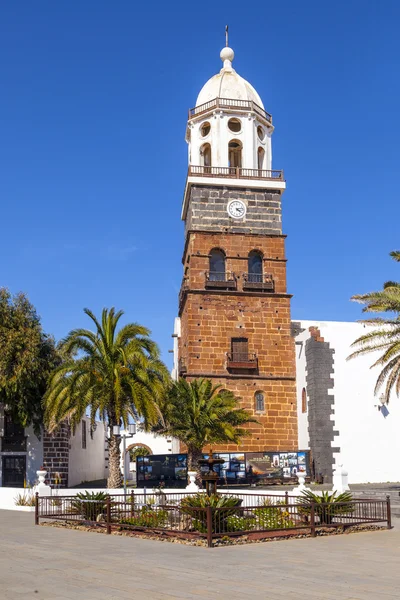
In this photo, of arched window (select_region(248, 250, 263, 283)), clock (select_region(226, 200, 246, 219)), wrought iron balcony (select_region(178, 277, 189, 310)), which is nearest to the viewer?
wrought iron balcony (select_region(178, 277, 189, 310))

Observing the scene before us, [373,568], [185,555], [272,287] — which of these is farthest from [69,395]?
[373,568]

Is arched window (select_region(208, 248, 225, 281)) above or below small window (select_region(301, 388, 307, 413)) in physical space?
above

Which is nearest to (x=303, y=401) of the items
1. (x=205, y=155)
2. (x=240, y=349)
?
(x=240, y=349)

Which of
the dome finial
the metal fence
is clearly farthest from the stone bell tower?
the metal fence

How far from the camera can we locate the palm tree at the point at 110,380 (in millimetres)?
27000

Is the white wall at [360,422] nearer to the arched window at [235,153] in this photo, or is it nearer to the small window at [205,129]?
the arched window at [235,153]

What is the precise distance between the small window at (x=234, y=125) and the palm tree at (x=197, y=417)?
15.1 metres

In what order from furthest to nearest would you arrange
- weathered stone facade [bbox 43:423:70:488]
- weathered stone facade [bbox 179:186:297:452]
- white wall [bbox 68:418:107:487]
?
1. white wall [bbox 68:418:107:487]
2. weathered stone facade [bbox 43:423:70:488]
3. weathered stone facade [bbox 179:186:297:452]

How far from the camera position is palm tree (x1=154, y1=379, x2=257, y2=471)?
28.8 metres

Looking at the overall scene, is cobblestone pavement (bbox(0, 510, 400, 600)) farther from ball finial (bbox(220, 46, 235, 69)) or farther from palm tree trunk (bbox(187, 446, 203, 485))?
ball finial (bbox(220, 46, 235, 69))

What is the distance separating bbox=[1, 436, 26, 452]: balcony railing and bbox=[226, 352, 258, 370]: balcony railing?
10.9 metres

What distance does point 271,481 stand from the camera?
31.4 m

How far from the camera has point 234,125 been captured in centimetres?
3862

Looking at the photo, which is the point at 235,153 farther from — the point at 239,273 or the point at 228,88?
the point at 239,273
